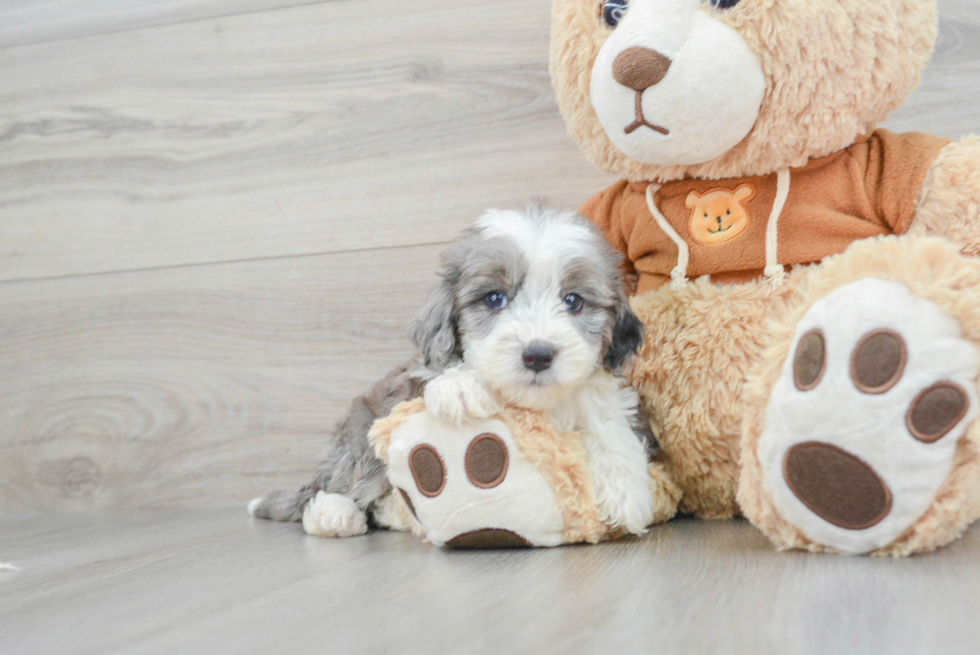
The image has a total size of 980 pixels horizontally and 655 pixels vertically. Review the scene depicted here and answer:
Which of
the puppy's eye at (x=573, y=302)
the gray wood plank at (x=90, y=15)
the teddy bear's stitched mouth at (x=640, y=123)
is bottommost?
the puppy's eye at (x=573, y=302)

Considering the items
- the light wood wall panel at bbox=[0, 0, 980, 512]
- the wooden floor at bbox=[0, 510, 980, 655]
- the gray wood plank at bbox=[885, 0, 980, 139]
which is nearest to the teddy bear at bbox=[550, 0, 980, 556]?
the wooden floor at bbox=[0, 510, 980, 655]

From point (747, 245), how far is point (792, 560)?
20.6 inches

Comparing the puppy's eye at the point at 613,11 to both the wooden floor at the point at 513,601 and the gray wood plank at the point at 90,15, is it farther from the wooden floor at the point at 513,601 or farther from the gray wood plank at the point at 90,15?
the gray wood plank at the point at 90,15

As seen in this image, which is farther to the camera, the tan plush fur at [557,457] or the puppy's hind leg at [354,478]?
the puppy's hind leg at [354,478]

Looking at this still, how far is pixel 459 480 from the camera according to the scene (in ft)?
4.03

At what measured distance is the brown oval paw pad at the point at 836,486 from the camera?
1001 mm

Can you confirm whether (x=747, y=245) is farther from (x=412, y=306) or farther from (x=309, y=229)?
(x=309, y=229)

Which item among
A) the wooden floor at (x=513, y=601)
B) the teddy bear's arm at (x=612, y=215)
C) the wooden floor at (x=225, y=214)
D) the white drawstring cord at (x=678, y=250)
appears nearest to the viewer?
the wooden floor at (x=513, y=601)

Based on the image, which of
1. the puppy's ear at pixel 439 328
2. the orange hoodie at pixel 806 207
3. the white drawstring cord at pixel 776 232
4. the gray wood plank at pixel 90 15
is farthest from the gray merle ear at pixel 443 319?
the gray wood plank at pixel 90 15

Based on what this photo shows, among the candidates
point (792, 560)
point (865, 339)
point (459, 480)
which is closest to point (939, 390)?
point (865, 339)

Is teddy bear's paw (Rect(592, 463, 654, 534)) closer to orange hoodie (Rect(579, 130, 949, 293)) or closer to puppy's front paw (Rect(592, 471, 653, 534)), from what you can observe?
puppy's front paw (Rect(592, 471, 653, 534))

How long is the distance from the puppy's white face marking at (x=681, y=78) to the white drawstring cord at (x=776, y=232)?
12cm

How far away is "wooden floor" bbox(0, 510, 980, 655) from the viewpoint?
82 centimetres

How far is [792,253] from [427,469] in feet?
2.20
